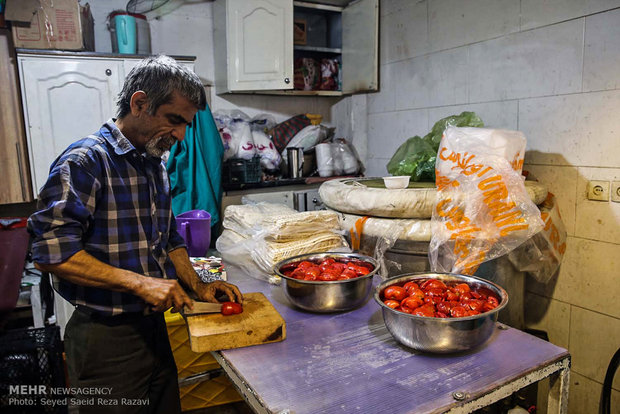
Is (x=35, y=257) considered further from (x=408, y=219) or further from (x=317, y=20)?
(x=317, y=20)

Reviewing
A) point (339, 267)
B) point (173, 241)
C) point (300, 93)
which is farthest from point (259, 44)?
point (339, 267)

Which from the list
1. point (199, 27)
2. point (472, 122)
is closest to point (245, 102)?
point (199, 27)

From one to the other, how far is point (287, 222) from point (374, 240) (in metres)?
0.48

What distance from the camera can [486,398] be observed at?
1.01m

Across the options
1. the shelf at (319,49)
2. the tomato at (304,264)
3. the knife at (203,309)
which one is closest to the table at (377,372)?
the knife at (203,309)

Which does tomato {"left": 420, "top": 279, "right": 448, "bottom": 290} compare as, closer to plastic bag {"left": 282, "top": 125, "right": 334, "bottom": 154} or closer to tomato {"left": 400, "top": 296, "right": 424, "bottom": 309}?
tomato {"left": 400, "top": 296, "right": 424, "bottom": 309}

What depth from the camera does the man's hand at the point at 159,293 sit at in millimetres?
1143

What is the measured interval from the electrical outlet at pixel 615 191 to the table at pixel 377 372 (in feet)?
4.03

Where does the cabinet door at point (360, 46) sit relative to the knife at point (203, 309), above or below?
above

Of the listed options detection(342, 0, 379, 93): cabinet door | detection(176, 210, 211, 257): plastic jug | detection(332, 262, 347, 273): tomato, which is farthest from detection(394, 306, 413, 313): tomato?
detection(342, 0, 379, 93): cabinet door

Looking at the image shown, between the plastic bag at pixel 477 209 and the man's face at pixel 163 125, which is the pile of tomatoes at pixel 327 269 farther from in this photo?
the man's face at pixel 163 125

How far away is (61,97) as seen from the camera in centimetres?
281

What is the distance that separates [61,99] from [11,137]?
384 mm

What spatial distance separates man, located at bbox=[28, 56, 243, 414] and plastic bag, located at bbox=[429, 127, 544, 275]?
3.05 ft
